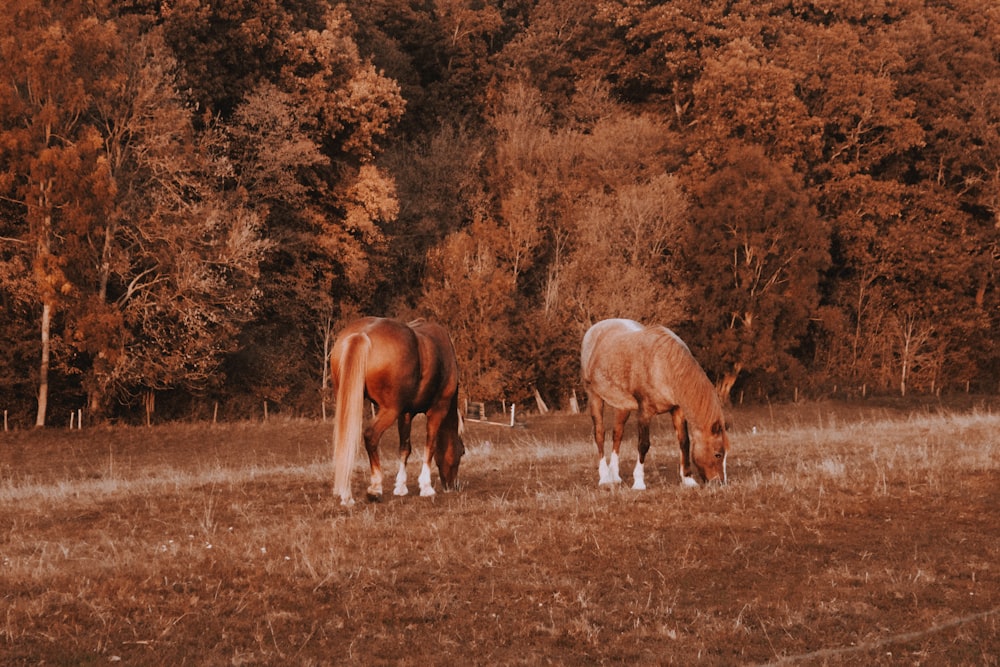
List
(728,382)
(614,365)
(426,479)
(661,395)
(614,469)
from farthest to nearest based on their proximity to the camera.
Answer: (728,382) < (614,365) < (614,469) < (661,395) < (426,479)

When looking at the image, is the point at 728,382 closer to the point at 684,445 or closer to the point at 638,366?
the point at 638,366

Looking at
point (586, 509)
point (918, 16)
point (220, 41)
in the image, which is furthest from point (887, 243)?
point (586, 509)

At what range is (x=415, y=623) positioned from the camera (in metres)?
7.42

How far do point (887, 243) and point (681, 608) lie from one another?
180ft

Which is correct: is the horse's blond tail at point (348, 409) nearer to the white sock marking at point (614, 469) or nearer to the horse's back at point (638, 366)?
the white sock marking at point (614, 469)

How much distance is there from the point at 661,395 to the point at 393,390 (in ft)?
12.8

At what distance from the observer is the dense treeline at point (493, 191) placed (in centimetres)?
3700

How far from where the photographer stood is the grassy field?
6938mm

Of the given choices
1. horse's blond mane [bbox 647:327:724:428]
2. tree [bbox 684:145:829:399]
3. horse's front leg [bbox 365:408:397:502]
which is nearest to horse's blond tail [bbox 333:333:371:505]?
horse's front leg [bbox 365:408:397:502]

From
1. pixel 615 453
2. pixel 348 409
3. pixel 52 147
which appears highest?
pixel 52 147

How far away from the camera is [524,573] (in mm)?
8688

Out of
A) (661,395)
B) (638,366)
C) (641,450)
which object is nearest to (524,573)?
(641,450)

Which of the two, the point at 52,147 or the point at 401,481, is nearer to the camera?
the point at 401,481

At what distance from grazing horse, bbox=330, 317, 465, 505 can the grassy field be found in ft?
1.89
